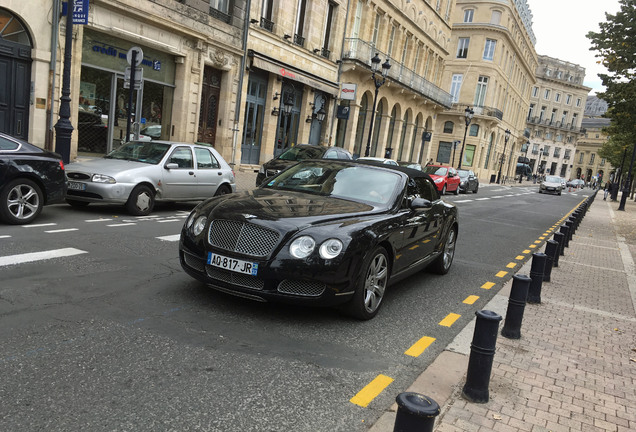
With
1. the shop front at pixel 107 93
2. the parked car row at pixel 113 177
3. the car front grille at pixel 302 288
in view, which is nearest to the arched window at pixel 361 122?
the shop front at pixel 107 93

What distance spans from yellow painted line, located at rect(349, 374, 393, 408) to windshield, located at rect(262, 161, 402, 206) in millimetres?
2310

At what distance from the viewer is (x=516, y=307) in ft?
16.2

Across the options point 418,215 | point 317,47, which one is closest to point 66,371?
point 418,215

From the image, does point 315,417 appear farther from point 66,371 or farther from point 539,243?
point 539,243

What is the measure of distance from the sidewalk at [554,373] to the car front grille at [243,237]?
1.67 meters

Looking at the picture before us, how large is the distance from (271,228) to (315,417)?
6.18ft

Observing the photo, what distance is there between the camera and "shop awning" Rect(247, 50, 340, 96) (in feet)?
75.6

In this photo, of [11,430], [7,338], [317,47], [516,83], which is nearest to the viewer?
[11,430]

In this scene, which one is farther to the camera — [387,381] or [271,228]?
[271,228]

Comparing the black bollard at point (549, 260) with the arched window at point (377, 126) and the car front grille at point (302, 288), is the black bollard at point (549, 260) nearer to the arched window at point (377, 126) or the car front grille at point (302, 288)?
the car front grille at point (302, 288)

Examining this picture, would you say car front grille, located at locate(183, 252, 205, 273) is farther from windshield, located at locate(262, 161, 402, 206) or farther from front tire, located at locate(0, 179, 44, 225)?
front tire, located at locate(0, 179, 44, 225)

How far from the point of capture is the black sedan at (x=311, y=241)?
4586mm

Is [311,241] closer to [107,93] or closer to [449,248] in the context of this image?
[449,248]

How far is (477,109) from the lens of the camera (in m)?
63.1
